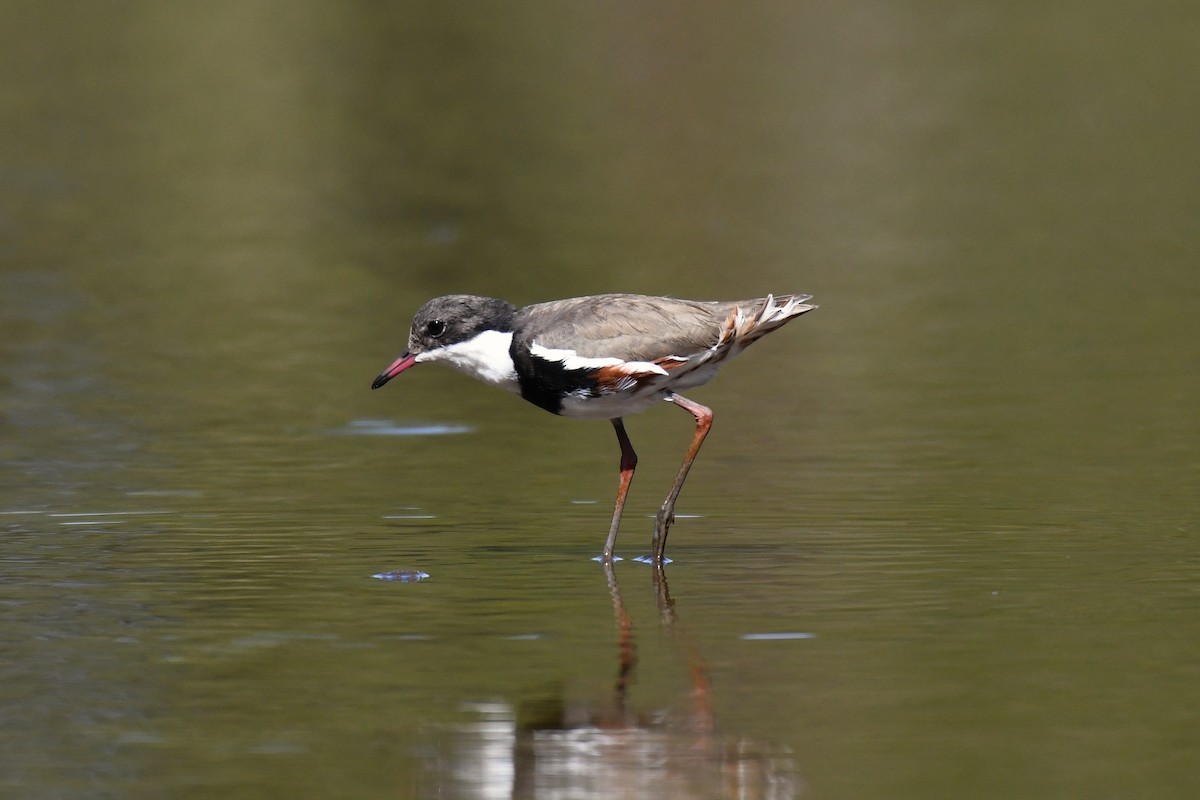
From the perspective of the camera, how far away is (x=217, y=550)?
1157cm

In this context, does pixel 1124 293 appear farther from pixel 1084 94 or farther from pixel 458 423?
pixel 1084 94

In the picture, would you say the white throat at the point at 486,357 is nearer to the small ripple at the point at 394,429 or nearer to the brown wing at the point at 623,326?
the brown wing at the point at 623,326

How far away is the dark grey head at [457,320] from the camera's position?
1123 cm

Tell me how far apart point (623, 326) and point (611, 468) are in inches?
123

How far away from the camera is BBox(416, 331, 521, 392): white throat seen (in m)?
11.2

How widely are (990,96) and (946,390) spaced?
22046 mm

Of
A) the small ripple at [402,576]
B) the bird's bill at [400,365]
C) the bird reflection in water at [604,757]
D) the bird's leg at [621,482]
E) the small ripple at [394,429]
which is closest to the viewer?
the bird reflection in water at [604,757]

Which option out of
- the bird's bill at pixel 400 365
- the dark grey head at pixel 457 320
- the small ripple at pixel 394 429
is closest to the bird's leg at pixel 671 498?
the dark grey head at pixel 457 320

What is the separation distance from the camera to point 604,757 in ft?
25.7

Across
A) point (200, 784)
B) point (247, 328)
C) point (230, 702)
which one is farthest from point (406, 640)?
point (247, 328)

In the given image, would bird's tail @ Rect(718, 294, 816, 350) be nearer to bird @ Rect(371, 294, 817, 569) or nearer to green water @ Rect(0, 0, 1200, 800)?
bird @ Rect(371, 294, 817, 569)

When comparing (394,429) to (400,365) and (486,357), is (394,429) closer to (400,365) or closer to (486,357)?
(400,365)

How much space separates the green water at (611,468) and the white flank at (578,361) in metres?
1.01

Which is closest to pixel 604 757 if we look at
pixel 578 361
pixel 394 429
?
pixel 578 361
